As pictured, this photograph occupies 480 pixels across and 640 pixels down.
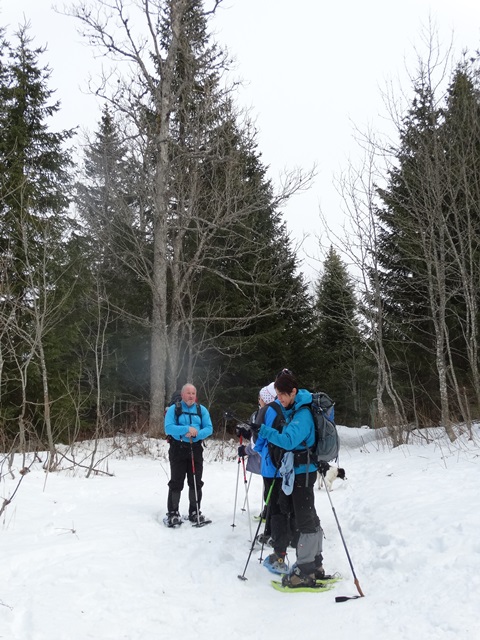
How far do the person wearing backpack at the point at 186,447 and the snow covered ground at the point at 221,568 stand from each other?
1.09 ft

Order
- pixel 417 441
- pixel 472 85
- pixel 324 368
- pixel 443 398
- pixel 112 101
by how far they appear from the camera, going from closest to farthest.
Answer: pixel 443 398
pixel 417 441
pixel 472 85
pixel 112 101
pixel 324 368

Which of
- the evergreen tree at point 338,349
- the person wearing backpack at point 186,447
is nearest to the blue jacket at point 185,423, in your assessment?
the person wearing backpack at point 186,447

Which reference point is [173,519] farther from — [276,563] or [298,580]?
[298,580]

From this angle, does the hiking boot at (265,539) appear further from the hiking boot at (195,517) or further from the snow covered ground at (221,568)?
the hiking boot at (195,517)

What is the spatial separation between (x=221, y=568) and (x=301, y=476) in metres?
1.34

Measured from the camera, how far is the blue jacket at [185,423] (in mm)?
6191

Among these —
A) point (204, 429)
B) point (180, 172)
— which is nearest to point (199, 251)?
point (180, 172)

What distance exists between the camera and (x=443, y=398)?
1020 cm

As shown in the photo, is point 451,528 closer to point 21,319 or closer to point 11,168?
point 21,319

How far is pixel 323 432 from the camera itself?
14.3 feet

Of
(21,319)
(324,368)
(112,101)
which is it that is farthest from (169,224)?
(324,368)

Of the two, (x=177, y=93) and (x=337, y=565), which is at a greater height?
(x=177, y=93)

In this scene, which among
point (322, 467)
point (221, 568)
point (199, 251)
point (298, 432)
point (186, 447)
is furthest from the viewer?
point (199, 251)

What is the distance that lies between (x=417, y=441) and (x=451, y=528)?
6938 mm
